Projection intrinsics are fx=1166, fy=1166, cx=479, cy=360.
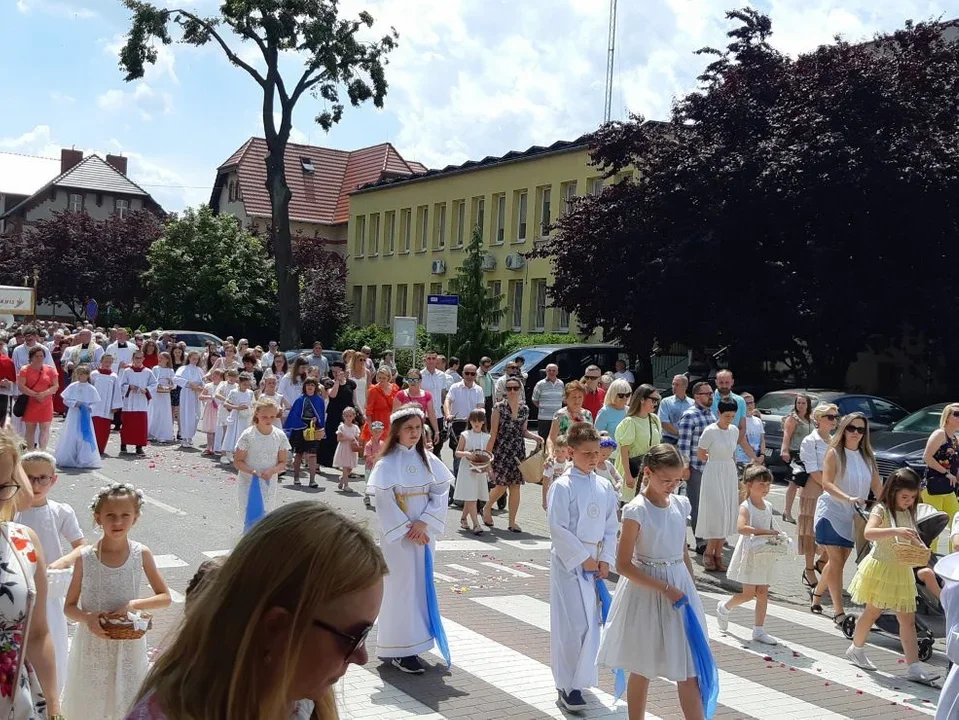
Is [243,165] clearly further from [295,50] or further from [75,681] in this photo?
[75,681]

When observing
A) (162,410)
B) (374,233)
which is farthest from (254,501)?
(374,233)

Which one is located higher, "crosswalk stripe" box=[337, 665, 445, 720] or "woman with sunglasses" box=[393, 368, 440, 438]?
"woman with sunglasses" box=[393, 368, 440, 438]

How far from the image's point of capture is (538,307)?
43.4m

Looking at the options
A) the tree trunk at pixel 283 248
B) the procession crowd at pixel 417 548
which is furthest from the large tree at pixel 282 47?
the procession crowd at pixel 417 548

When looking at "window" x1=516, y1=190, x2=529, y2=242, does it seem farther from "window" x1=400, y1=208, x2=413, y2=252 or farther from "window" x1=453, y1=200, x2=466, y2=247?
"window" x1=400, y1=208, x2=413, y2=252

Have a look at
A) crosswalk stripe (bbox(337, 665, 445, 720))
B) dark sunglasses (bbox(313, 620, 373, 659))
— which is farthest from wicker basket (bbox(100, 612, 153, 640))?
dark sunglasses (bbox(313, 620, 373, 659))

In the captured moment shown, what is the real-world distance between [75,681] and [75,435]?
12762 millimetres

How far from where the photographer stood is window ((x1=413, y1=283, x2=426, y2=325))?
51406 mm

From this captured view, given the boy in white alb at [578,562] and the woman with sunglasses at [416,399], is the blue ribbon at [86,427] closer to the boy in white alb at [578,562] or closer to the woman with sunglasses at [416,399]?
the woman with sunglasses at [416,399]

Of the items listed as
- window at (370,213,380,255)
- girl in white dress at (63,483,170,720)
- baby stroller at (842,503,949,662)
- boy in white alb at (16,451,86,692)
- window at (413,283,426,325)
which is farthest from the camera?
window at (370,213,380,255)

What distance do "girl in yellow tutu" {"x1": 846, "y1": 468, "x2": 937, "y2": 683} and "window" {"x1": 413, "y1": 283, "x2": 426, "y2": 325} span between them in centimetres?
4296

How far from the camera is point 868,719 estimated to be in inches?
289

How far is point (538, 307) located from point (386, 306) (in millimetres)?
12471

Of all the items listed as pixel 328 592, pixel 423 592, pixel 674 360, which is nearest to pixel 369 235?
pixel 674 360
